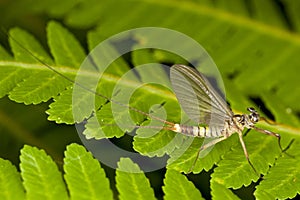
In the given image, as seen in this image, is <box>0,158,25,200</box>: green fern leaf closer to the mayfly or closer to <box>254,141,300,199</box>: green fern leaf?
the mayfly

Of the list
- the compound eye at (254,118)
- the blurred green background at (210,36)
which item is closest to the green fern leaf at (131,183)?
the compound eye at (254,118)

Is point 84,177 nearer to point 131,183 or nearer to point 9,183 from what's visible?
point 131,183

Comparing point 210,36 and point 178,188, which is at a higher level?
point 210,36

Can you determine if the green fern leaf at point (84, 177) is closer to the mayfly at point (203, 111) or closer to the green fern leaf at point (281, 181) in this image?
the mayfly at point (203, 111)

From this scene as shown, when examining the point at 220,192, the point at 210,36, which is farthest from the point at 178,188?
the point at 210,36

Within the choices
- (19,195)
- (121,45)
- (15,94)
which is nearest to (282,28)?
(121,45)

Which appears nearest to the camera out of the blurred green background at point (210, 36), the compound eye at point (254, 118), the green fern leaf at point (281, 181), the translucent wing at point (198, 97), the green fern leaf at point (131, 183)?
the green fern leaf at point (131, 183)
